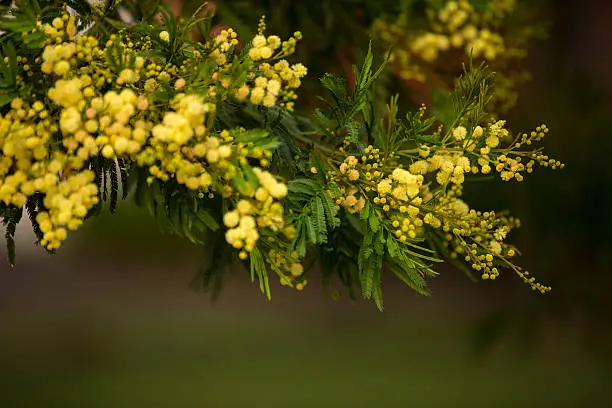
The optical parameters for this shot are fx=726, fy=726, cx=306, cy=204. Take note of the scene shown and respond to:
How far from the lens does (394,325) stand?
686cm

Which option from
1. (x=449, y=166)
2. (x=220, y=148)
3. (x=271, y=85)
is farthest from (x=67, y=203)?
(x=449, y=166)

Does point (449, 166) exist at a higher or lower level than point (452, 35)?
lower

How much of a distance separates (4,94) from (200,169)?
1.65ft

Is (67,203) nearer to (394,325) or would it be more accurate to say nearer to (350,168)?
(350,168)

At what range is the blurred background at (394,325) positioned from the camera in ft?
15.7

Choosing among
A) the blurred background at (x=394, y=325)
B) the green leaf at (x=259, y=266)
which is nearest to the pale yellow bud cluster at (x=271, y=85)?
the green leaf at (x=259, y=266)

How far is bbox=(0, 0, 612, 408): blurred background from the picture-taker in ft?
15.7

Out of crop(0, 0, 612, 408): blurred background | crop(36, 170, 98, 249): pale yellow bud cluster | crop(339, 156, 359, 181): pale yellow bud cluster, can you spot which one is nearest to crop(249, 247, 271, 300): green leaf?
crop(339, 156, 359, 181): pale yellow bud cluster

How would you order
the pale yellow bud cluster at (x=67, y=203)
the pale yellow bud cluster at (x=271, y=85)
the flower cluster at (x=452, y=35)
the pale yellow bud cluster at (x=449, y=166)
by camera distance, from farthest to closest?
the flower cluster at (x=452, y=35) → the pale yellow bud cluster at (x=449, y=166) → the pale yellow bud cluster at (x=271, y=85) → the pale yellow bud cluster at (x=67, y=203)

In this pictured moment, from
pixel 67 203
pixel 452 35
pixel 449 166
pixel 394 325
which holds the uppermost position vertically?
pixel 452 35

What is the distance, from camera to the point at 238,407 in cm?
531

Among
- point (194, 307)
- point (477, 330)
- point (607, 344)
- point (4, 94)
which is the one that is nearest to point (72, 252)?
point (194, 307)

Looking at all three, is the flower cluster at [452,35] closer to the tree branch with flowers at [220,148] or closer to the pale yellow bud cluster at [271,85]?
the tree branch with flowers at [220,148]

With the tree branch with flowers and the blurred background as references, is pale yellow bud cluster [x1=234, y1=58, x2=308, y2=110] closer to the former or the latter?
the tree branch with flowers
